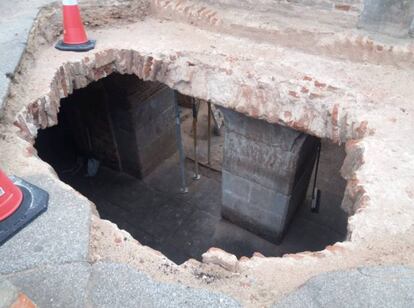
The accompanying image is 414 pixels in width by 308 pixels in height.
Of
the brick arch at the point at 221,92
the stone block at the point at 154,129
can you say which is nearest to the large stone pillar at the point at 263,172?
the brick arch at the point at 221,92

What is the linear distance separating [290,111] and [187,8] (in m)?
1.95

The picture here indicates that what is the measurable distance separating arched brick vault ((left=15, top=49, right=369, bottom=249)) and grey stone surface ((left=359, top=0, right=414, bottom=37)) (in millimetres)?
1036

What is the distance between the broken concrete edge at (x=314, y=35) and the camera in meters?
3.21

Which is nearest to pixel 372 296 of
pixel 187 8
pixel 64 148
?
pixel 187 8

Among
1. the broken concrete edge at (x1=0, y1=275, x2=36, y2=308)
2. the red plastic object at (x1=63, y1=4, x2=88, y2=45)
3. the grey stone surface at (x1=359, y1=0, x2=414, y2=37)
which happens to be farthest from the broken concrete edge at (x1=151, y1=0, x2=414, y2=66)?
the broken concrete edge at (x1=0, y1=275, x2=36, y2=308)

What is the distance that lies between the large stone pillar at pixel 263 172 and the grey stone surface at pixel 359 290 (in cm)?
210

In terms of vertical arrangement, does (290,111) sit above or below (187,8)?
below

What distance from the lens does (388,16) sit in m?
3.27

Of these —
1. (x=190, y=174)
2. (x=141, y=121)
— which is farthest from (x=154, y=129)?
(x=190, y=174)

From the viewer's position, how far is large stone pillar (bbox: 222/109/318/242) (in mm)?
3746

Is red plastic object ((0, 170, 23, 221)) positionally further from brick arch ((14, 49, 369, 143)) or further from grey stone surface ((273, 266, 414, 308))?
grey stone surface ((273, 266, 414, 308))

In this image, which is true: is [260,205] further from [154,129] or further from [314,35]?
[154,129]

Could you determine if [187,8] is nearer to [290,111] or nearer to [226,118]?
[226,118]

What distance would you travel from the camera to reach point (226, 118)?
3.89 metres
